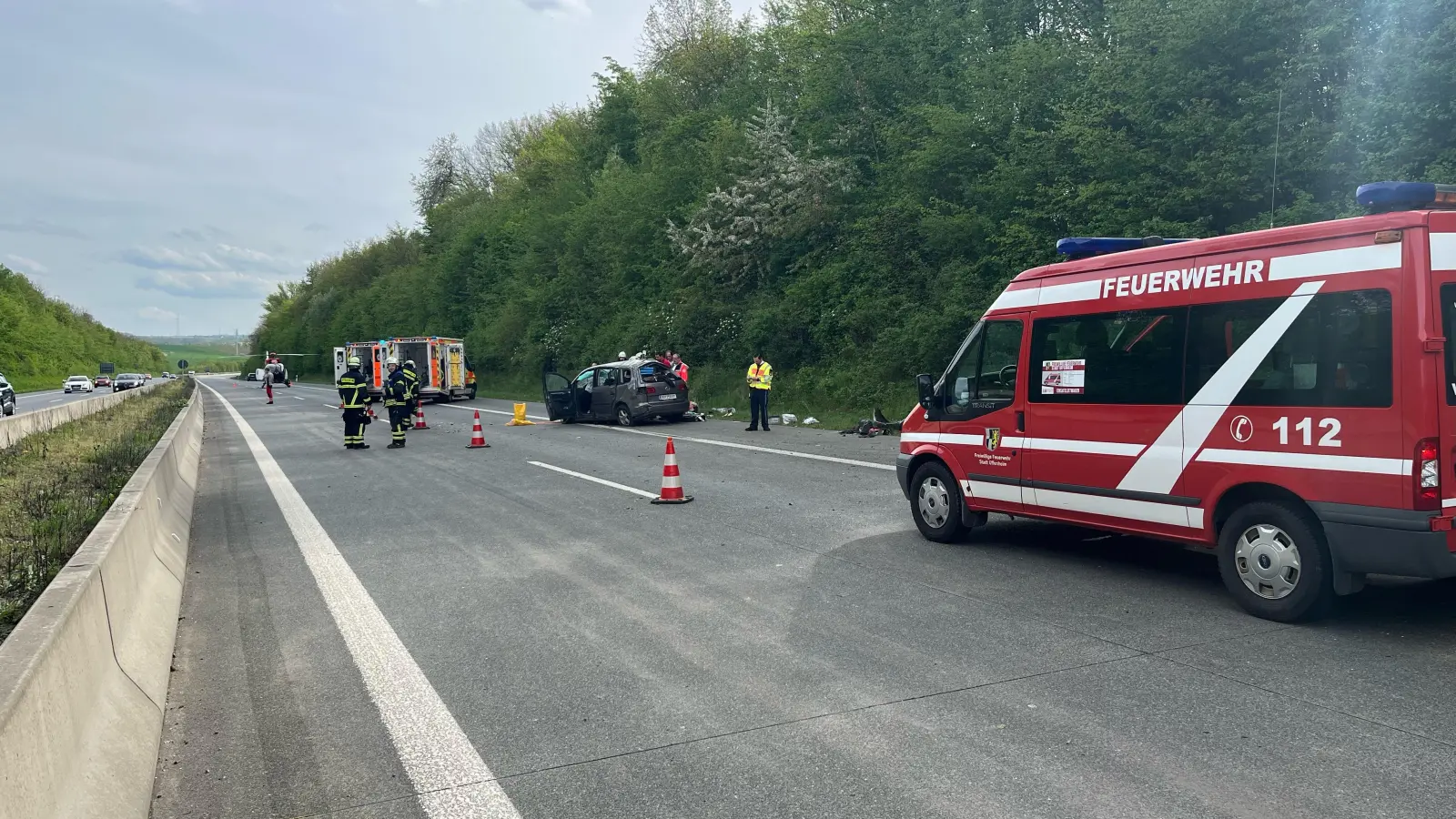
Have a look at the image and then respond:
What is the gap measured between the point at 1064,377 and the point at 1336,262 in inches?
82.8

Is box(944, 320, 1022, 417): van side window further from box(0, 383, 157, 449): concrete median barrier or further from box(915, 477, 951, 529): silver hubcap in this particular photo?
box(0, 383, 157, 449): concrete median barrier

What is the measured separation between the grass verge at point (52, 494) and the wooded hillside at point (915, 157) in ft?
50.2

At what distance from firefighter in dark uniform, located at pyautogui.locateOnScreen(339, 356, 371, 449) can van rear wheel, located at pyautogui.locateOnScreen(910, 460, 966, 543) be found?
12.5 metres

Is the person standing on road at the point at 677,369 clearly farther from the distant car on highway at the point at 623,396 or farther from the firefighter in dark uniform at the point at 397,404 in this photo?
the firefighter in dark uniform at the point at 397,404

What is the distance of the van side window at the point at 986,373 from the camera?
7.68 m

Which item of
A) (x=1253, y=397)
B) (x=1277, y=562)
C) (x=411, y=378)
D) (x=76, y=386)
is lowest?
(x=1277, y=562)

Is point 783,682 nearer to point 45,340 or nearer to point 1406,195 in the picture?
point 1406,195

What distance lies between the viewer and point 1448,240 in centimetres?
507

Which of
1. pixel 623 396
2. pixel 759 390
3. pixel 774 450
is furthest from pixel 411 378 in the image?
pixel 774 450

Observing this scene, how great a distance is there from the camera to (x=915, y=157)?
24.7 meters

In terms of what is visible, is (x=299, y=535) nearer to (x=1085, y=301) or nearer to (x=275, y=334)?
(x=1085, y=301)

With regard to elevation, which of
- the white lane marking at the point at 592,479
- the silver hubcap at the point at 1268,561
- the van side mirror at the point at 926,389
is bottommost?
the white lane marking at the point at 592,479

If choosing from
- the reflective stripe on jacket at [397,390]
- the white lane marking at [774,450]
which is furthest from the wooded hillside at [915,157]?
the reflective stripe on jacket at [397,390]

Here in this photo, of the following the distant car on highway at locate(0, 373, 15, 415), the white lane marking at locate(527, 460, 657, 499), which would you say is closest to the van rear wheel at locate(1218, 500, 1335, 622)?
the white lane marking at locate(527, 460, 657, 499)
